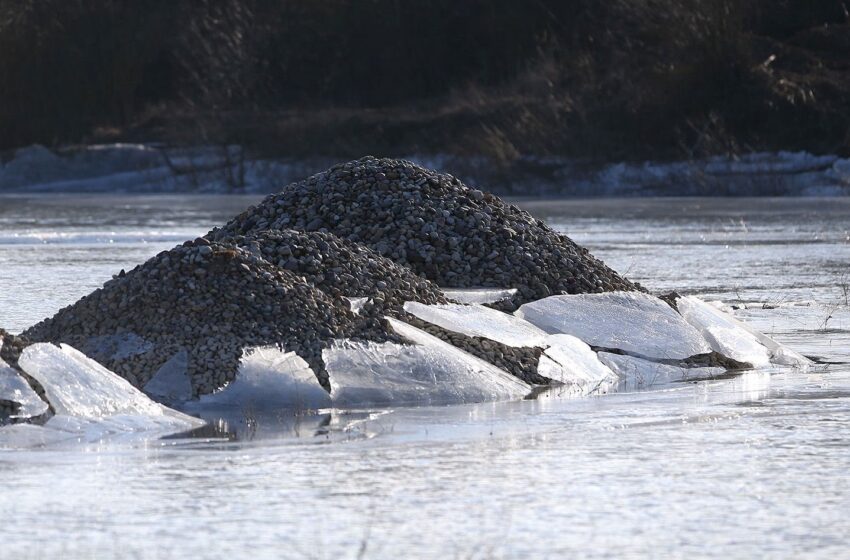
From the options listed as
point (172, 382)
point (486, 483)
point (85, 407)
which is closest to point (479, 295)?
point (172, 382)

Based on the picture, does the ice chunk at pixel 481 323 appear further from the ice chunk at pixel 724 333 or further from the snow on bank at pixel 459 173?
the snow on bank at pixel 459 173

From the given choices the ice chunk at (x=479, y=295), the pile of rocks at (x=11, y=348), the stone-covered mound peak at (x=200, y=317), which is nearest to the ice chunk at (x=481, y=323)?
the ice chunk at (x=479, y=295)

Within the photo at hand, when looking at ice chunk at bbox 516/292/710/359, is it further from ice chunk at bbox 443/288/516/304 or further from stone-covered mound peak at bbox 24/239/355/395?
stone-covered mound peak at bbox 24/239/355/395

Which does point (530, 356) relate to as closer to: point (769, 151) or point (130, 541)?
point (130, 541)

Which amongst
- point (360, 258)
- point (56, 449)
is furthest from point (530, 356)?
point (56, 449)

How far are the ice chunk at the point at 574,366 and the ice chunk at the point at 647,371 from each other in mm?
66

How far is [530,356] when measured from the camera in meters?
9.55

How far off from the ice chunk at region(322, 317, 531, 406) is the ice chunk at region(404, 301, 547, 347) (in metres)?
0.44

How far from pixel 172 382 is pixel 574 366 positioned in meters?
2.22

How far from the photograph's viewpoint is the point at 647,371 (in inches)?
383

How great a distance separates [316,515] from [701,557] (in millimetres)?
1229

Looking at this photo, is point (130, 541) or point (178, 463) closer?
point (130, 541)

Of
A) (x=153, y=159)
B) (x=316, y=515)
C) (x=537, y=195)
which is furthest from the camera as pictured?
(x=153, y=159)

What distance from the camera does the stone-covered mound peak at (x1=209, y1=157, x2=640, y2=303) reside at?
10.9 m
